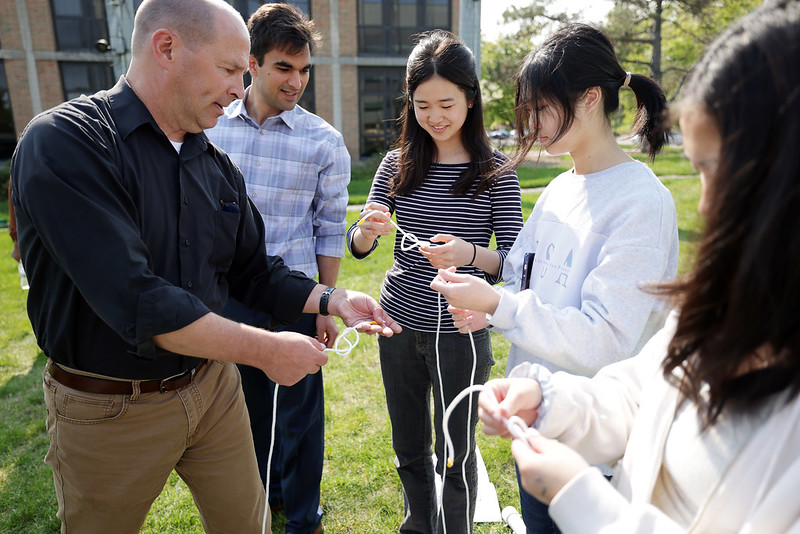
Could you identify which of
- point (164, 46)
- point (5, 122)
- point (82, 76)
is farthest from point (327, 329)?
point (5, 122)

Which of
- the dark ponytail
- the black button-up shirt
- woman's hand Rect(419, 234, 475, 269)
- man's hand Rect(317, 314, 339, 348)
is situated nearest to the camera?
the black button-up shirt

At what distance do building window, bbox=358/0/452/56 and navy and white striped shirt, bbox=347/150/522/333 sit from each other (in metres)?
17.9

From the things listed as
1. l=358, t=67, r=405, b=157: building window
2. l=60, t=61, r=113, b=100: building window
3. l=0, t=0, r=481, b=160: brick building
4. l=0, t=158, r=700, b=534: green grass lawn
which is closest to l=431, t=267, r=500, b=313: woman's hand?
l=0, t=158, r=700, b=534: green grass lawn

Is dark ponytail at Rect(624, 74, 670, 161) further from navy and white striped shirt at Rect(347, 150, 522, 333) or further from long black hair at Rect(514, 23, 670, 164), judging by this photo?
navy and white striped shirt at Rect(347, 150, 522, 333)

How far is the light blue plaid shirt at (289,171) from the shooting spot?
289cm

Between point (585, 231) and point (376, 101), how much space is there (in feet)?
62.3

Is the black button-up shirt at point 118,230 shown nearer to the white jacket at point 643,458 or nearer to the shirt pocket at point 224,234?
the shirt pocket at point 224,234

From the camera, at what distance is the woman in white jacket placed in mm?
817

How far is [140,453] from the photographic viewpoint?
73.8 inches

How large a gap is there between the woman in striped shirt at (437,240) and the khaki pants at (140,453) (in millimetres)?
773

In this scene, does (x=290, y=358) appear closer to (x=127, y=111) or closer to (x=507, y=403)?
(x=507, y=403)

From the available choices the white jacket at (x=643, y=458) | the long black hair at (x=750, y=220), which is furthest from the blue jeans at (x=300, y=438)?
the long black hair at (x=750, y=220)


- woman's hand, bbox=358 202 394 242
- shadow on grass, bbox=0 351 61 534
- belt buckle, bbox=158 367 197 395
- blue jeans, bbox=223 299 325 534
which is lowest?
shadow on grass, bbox=0 351 61 534

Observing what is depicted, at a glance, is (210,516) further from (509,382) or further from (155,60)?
(155,60)
